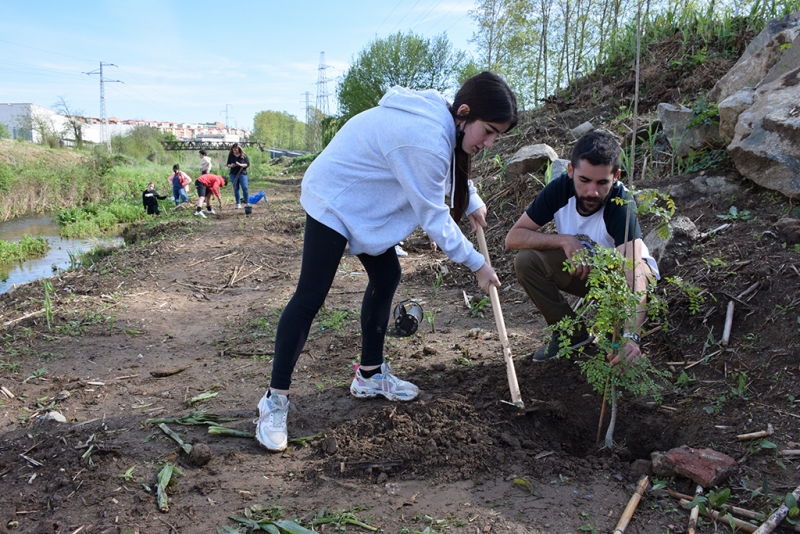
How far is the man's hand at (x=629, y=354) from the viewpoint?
224cm

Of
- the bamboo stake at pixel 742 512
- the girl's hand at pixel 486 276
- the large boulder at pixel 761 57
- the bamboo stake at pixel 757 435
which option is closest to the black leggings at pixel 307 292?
the girl's hand at pixel 486 276

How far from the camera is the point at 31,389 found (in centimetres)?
326

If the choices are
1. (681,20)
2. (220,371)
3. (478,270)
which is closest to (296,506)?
(478,270)

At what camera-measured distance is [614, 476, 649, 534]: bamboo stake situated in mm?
1850

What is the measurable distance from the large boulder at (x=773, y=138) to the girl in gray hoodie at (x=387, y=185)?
9.22ft

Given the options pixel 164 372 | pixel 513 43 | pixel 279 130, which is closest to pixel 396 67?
pixel 513 43

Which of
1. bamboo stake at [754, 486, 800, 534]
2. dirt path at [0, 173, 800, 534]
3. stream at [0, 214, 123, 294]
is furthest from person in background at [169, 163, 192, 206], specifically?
bamboo stake at [754, 486, 800, 534]

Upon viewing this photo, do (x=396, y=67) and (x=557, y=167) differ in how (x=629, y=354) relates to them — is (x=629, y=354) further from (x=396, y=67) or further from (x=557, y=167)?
(x=396, y=67)

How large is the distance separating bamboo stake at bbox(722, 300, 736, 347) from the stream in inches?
327

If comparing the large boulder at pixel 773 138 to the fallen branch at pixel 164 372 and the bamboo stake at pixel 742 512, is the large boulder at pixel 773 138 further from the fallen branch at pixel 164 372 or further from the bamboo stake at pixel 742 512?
the fallen branch at pixel 164 372

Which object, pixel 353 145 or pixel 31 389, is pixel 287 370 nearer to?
pixel 353 145

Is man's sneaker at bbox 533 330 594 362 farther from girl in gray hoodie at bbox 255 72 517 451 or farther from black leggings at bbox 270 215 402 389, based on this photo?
black leggings at bbox 270 215 402 389

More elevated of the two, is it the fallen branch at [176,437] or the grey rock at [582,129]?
the grey rock at [582,129]

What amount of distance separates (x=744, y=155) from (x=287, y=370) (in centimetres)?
385
